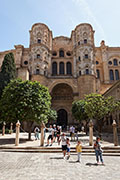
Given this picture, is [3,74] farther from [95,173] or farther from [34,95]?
[95,173]

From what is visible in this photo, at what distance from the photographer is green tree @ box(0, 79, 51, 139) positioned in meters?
12.3

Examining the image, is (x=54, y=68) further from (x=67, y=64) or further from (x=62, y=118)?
(x=62, y=118)

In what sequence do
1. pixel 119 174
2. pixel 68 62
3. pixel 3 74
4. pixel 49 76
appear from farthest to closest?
pixel 68 62, pixel 49 76, pixel 3 74, pixel 119 174

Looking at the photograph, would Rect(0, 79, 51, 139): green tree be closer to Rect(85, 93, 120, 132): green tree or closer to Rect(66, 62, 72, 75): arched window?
Rect(85, 93, 120, 132): green tree

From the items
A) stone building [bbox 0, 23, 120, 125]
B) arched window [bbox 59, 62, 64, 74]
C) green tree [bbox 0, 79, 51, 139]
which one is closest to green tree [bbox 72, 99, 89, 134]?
stone building [bbox 0, 23, 120, 125]

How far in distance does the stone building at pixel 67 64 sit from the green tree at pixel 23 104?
43.3 ft

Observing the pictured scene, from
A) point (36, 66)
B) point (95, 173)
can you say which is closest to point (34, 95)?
point (95, 173)

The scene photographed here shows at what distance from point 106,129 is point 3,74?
68.2 ft

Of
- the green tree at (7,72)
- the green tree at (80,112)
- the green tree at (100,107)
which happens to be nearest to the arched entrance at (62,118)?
the green tree at (80,112)

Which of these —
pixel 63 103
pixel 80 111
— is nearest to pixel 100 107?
pixel 80 111

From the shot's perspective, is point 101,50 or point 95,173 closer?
point 95,173

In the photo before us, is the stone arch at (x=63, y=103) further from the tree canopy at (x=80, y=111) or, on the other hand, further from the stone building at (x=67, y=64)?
the tree canopy at (x=80, y=111)

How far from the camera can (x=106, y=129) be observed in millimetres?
24516

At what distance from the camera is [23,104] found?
12172 millimetres
